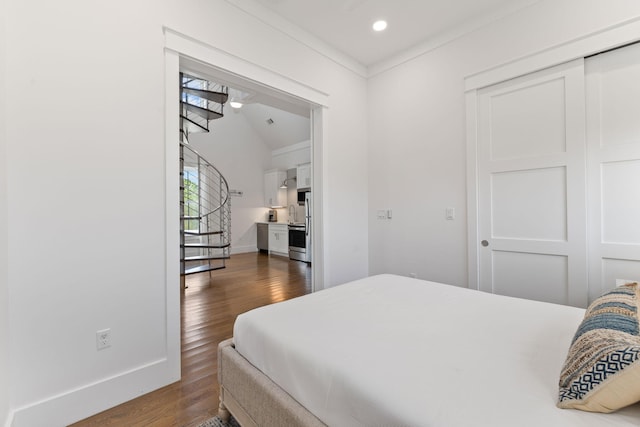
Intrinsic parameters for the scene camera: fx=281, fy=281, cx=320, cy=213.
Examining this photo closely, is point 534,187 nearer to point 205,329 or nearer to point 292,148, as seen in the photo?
point 205,329

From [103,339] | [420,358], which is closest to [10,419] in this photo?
[103,339]

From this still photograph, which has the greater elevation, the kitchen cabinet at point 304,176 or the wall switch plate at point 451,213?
the kitchen cabinet at point 304,176

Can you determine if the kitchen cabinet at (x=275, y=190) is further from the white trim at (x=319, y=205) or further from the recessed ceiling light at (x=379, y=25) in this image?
the recessed ceiling light at (x=379, y=25)

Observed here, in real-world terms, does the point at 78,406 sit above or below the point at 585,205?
below

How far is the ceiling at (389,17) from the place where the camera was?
94.0 inches

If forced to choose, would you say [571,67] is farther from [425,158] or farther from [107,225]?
[107,225]

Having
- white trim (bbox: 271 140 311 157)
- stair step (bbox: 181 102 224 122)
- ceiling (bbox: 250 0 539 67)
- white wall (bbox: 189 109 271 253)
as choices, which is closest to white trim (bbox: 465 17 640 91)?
ceiling (bbox: 250 0 539 67)

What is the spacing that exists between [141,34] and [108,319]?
176 cm

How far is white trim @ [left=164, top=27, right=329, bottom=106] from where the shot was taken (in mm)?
1921

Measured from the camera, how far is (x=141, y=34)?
1.78m

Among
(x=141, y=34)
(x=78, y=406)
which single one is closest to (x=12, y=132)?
(x=141, y=34)

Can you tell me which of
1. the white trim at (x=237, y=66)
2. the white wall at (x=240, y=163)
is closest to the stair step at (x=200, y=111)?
the white trim at (x=237, y=66)

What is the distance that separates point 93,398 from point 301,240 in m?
4.79

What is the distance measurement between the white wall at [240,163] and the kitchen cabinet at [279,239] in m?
0.88
